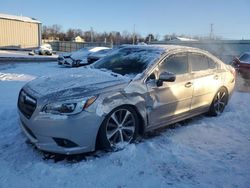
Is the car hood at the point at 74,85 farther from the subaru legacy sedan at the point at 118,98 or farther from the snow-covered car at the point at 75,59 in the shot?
the snow-covered car at the point at 75,59

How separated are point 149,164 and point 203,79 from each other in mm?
2437

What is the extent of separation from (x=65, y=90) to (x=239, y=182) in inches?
98.0

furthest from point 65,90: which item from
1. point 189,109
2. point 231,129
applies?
point 231,129

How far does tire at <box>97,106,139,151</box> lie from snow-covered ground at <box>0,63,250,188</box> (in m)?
0.13

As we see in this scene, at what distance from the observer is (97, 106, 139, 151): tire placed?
4.15 meters

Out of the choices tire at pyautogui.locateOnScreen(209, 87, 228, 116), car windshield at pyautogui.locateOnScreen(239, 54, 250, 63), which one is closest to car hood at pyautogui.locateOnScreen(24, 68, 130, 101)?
tire at pyautogui.locateOnScreen(209, 87, 228, 116)

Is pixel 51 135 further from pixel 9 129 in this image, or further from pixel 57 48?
pixel 57 48

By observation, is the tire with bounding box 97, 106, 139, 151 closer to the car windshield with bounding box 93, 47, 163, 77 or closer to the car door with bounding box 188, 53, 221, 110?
the car windshield with bounding box 93, 47, 163, 77

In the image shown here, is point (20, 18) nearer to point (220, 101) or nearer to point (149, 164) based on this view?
point (220, 101)

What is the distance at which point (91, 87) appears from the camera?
4.16 metres

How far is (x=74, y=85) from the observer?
4.26m

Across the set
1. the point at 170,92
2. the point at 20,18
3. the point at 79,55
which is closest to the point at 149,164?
the point at 170,92

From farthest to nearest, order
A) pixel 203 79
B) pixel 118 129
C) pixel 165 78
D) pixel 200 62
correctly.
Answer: pixel 200 62 → pixel 203 79 → pixel 165 78 → pixel 118 129

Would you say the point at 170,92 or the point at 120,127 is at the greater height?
the point at 170,92
